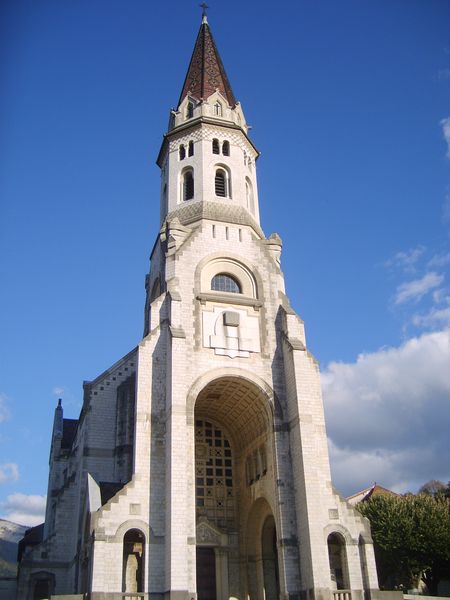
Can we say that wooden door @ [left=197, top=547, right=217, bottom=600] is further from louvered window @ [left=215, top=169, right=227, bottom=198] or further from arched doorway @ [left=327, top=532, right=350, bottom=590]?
louvered window @ [left=215, top=169, right=227, bottom=198]

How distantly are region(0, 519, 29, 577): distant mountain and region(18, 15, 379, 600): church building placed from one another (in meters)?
20.5

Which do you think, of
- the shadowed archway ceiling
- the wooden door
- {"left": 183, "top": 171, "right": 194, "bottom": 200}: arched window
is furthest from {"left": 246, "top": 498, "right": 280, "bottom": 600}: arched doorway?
{"left": 183, "top": 171, "right": 194, "bottom": 200}: arched window

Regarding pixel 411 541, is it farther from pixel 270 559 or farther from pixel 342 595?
pixel 342 595

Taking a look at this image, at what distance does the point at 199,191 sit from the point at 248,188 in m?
4.14

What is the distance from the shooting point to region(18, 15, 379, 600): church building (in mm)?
24547

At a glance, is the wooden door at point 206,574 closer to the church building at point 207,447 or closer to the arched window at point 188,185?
the church building at point 207,447

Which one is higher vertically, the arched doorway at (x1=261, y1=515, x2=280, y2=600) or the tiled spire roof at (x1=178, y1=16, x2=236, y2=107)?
the tiled spire roof at (x1=178, y1=16, x2=236, y2=107)

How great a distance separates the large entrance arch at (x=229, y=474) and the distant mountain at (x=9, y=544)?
1065 inches

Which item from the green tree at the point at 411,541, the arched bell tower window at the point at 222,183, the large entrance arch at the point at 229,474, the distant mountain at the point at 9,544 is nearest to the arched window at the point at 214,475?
the large entrance arch at the point at 229,474

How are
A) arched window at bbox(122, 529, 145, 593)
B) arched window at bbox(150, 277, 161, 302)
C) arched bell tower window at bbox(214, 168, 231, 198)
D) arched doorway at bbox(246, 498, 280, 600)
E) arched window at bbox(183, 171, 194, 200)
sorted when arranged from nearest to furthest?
arched window at bbox(122, 529, 145, 593)
arched doorway at bbox(246, 498, 280, 600)
arched window at bbox(150, 277, 161, 302)
arched bell tower window at bbox(214, 168, 231, 198)
arched window at bbox(183, 171, 194, 200)

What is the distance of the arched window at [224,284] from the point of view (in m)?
31.8

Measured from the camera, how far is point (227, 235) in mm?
33219

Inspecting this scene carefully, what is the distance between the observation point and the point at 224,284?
32.0 metres

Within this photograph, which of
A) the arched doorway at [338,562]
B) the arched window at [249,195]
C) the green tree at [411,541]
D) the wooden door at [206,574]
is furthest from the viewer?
the arched window at [249,195]
